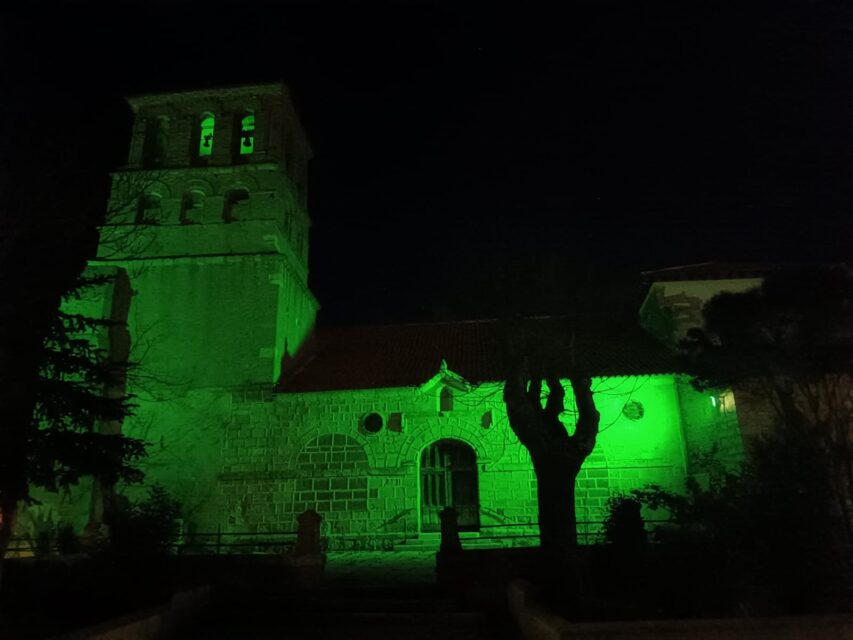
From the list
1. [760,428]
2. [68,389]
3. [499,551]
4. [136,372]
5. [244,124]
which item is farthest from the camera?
[244,124]

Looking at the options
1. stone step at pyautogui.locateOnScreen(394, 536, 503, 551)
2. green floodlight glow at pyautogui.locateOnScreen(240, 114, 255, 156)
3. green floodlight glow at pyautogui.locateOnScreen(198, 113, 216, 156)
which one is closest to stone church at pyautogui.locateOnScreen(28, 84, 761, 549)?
stone step at pyautogui.locateOnScreen(394, 536, 503, 551)

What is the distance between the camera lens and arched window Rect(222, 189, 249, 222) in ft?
72.6

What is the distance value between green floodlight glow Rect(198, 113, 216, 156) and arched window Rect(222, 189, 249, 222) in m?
2.31

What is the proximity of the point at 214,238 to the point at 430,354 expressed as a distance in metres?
8.40

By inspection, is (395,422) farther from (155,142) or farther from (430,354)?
(155,142)

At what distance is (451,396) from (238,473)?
6.74 meters

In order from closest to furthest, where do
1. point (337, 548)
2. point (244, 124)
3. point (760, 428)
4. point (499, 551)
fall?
point (499, 551) → point (760, 428) → point (337, 548) → point (244, 124)

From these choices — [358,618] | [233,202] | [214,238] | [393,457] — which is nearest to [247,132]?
[233,202]

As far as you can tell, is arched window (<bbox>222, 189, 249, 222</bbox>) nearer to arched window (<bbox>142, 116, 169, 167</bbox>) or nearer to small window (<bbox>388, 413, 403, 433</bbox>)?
arched window (<bbox>142, 116, 169, 167</bbox>)

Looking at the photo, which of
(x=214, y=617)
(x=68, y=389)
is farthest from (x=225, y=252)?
(x=214, y=617)

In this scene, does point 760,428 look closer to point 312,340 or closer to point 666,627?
point 666,627

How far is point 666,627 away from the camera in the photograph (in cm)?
663

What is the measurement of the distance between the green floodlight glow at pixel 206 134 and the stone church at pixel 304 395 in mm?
655

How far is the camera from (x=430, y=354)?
839 inches
